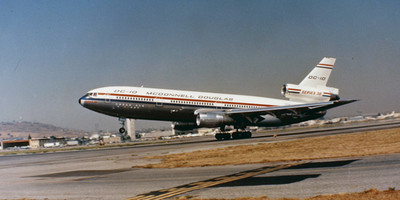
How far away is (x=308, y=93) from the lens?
43.9m

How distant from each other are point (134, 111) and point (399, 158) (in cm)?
2842

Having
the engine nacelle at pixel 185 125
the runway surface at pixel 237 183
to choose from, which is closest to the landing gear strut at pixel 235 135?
the engine nacelle at pixel 185 125

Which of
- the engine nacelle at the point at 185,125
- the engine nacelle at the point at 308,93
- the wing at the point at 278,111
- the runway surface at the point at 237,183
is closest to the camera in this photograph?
the runway surface at the point at 237,183

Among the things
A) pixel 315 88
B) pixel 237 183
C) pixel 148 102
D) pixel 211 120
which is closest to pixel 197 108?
pixel 211 120

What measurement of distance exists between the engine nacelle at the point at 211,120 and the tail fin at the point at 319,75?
13.9 metres

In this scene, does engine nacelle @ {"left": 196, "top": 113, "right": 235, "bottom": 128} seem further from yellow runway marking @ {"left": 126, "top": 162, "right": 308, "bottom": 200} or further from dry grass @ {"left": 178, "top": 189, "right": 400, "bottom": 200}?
dry grass @ {"left": 178, "top": 189, "right": 400, "bottom": 200}

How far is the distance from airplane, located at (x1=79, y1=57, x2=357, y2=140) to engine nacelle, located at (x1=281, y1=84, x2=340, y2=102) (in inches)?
117

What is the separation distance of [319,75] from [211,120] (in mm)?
17257

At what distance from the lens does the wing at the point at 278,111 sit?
3712 centimetres

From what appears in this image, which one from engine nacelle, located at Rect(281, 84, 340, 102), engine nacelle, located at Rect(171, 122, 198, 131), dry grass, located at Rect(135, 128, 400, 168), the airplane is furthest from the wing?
dry grass, located at Rect(135, 128, 400, 168)

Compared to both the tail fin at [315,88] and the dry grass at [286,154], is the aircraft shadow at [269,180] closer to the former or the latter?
the dry grass at [286,154]

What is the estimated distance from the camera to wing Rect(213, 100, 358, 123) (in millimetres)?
37125

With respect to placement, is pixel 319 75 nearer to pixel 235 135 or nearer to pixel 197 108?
pixel 235 135

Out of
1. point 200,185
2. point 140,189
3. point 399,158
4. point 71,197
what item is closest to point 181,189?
point 200,185
